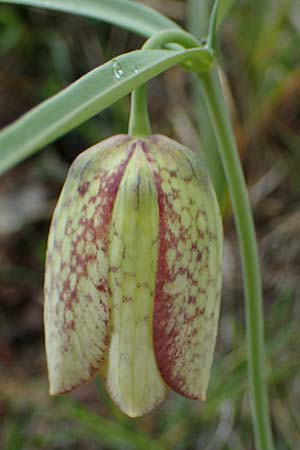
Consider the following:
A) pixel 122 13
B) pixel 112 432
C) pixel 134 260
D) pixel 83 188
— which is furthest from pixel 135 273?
pixel 112 432

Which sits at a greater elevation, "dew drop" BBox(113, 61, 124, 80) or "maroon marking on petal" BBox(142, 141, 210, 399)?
"dew drop" BBox(113, 61, 124, 80)

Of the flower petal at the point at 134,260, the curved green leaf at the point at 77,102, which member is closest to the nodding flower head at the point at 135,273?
the flower petal at the point at 134,260

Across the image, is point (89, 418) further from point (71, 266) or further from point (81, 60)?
point (81, 60)

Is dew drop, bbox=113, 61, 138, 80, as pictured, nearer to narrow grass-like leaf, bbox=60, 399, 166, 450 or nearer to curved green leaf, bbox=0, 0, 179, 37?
curved green leaf, bbox=0, 0, 179, 37

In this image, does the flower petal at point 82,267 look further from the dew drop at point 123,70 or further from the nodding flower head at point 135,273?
the dew drop at point 123,70

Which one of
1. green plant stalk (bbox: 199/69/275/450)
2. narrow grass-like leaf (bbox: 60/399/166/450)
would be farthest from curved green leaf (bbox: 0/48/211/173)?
narrow grass-like leaf (bbox: 60/399/166/450)

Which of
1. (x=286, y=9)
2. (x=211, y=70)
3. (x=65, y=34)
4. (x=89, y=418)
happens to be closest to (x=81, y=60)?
(x=65, y=34)
